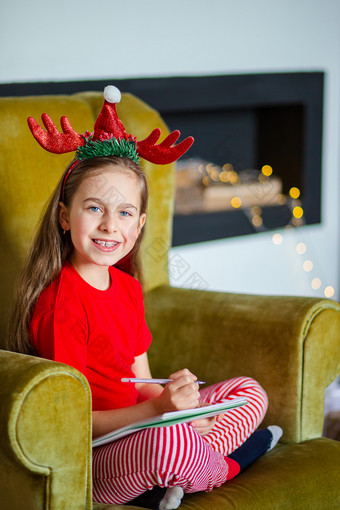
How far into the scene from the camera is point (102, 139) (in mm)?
1311

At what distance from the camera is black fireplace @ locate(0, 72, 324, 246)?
2472mm

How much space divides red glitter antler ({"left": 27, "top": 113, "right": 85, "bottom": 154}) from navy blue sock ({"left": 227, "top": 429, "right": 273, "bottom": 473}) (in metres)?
0.64

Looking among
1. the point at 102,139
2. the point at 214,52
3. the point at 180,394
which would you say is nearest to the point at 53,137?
the point at 102,139

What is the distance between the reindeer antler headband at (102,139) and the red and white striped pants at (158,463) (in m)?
0.50

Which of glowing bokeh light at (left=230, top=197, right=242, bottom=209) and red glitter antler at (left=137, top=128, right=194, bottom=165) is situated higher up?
glowing bokeh light at (left=230, top=197, right=242, bottom=209)

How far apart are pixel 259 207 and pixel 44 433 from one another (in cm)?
189

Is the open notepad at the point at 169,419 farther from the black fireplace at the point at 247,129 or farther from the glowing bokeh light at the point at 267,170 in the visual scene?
the glowing bokeh light at the point at 267,170

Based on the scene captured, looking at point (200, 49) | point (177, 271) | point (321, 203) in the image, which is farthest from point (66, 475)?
point (321, 203)

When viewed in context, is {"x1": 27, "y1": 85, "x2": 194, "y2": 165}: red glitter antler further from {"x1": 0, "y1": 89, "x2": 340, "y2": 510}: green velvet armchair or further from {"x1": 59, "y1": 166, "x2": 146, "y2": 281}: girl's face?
{"x1": 0, "y1": 89, "x2": 340, "y2": 510}: green velvet armchair

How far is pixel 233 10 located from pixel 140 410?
178 cm

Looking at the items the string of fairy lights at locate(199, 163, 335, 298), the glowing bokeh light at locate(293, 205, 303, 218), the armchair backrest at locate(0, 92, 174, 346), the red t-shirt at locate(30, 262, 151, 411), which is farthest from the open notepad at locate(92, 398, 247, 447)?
the glowing bokeh light at locate(293, 205, 303, 218)

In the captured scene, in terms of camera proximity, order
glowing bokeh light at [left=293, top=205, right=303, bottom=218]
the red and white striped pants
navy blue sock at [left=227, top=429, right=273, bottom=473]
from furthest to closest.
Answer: glowing bokeh light at [left=293, top=205, right=303, bottom=218], navy blue sock at [left=227, top=429, right=273, bottom=473], the red and white striped pants

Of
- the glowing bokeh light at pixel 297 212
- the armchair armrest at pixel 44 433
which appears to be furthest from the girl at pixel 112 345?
the glowing bokeh light at pixel 297 212

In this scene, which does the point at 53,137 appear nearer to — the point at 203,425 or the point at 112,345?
the point at 112,345
